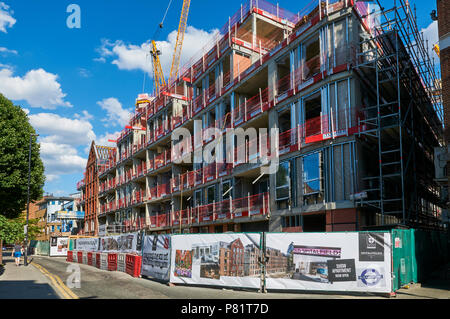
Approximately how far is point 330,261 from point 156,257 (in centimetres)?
871

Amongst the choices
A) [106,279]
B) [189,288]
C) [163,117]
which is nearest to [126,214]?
[163,117]

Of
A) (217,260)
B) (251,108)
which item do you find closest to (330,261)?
(217,260)

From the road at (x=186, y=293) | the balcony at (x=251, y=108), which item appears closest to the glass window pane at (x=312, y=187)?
the balcony at (x=251, y=108)

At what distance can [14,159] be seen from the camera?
32438 millimetres

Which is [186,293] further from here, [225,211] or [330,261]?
[225,211]

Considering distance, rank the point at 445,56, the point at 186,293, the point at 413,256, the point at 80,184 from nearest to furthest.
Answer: the point at 186,293
the point at 413,256
the point at 445,56
the point at 80,184

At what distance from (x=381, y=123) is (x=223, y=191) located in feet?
42.8

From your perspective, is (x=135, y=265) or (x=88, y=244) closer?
(x=135, y=265)

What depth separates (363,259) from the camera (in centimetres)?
1245

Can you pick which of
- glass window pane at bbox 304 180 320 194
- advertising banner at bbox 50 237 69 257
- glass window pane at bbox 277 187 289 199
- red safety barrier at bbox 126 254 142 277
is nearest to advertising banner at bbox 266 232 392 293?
glass window pane at bbox 304 180 320 194
